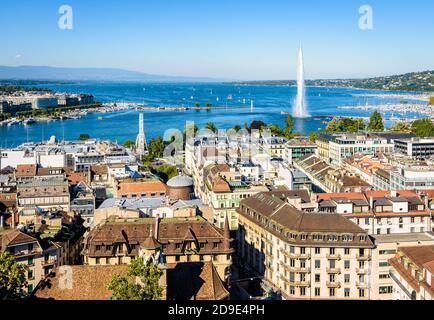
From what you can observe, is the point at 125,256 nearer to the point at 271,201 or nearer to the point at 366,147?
the point at 271,201

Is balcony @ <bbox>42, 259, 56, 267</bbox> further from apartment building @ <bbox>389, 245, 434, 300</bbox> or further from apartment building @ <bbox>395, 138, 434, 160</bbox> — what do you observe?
apartment building @ <bbox>395, 138, 434, 160</bbox>

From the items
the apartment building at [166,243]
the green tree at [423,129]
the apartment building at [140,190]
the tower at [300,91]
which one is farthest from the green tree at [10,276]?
the tower at [300,91]

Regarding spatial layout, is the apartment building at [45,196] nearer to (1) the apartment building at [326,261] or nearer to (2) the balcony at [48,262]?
(2) the balcony at [48,262]

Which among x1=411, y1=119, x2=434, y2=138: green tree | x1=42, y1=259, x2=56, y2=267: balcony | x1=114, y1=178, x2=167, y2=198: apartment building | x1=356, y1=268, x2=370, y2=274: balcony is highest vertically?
x1=411, y1=119, x2=434, y2=138: green tree

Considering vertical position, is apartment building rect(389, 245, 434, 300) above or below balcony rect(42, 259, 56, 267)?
above

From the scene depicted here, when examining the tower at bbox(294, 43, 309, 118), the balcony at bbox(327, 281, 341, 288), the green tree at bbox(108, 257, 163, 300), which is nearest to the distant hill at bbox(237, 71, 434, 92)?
the tower at bbox(294, 43, 309, 118)

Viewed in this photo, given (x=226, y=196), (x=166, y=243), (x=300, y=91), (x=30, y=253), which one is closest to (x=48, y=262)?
(x=30, y=253)
